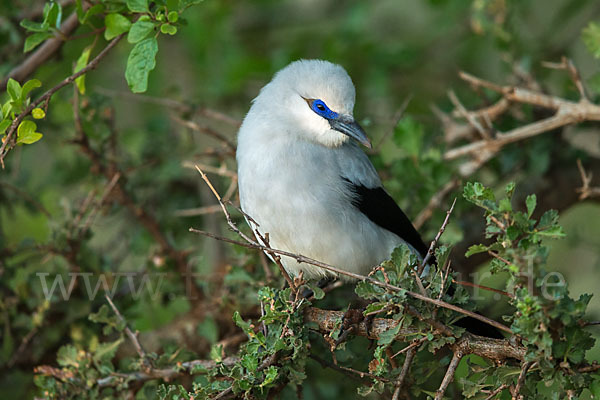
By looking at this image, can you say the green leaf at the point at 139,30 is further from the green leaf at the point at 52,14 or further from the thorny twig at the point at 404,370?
the thorny twig at the point at 404,370

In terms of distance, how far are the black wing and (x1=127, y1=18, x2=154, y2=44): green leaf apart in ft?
3.90

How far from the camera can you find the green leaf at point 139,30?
269cm

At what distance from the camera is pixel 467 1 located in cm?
497

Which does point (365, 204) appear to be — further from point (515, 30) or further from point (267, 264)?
point (515, 30)

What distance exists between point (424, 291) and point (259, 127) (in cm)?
136

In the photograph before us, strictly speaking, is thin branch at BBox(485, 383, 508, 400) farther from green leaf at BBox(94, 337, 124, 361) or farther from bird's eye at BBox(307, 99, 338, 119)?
green leaf at BBox(94, 337, 124, 361)

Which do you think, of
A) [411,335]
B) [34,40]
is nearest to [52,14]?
[34,40]

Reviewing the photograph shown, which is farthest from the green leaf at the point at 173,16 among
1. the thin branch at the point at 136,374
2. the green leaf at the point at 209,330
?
the green leaf at the point at 209,330

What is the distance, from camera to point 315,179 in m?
3.22

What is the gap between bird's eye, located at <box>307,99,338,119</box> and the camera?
331 cm

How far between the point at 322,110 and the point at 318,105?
0.10 ft

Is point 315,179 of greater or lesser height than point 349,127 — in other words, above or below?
below

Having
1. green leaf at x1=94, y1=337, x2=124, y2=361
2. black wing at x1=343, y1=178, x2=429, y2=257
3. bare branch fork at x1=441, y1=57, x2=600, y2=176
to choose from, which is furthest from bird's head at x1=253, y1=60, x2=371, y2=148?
green leaf at x1=94, y1=337, x2=124, y2=361

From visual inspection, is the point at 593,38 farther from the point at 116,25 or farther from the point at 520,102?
the point at 116,25
